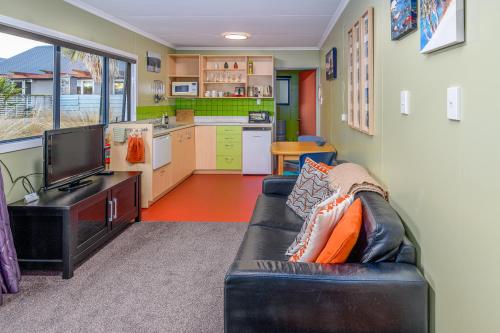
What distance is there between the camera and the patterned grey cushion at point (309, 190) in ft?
11.0

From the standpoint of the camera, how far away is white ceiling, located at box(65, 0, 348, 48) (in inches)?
190

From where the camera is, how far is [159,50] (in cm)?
759

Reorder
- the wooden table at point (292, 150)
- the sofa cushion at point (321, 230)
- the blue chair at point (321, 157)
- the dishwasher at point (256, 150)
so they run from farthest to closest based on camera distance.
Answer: the dishwasher at point (256, 150)
the wooden table at point (292, 150)
the blue chair at point (321, 157)
the sofa cushion at point (321, 230)

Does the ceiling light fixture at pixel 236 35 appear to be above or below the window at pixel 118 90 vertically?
above

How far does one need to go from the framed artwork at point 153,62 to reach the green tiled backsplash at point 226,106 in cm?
134

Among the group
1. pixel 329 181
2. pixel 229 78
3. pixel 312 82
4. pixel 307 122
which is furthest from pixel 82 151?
pixel 307 122

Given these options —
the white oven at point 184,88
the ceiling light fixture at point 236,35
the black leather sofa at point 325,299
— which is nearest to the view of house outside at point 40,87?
the ceiling light fixture at point 236,35

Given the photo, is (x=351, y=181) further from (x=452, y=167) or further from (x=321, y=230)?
(x=452, y=167)

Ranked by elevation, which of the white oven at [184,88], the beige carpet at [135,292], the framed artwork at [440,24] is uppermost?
the white oven at [184,88]

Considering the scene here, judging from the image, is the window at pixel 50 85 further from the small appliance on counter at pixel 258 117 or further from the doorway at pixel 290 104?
the doorway at pixel 290 104

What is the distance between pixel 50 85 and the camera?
4.45 metres

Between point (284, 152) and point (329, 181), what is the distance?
156 centimetres

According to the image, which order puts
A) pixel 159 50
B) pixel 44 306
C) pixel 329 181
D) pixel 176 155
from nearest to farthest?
1. pixel 44 306
2. pixel 329 181
3. pixel 176 155
4. pixel 159 50

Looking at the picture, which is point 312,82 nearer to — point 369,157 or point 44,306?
point 369,157
